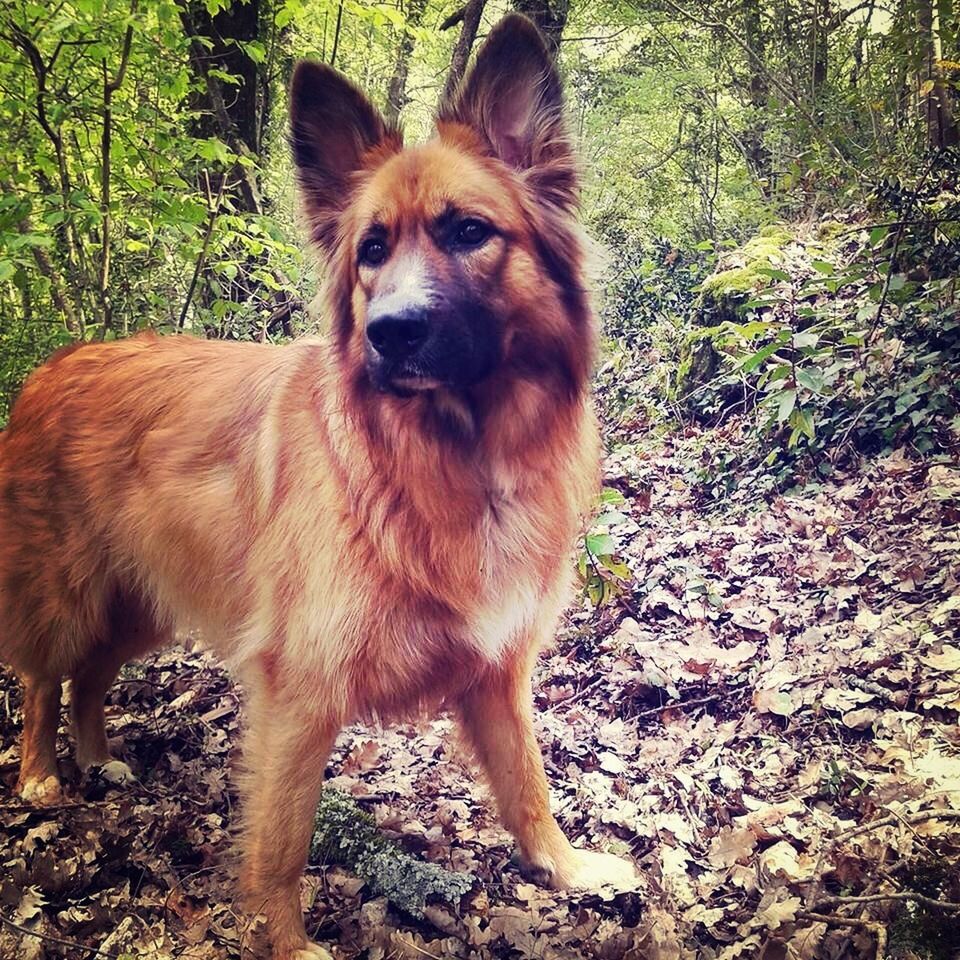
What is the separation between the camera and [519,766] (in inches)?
98.3

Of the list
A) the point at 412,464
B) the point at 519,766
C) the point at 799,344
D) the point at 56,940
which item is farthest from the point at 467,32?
the point at 56,940

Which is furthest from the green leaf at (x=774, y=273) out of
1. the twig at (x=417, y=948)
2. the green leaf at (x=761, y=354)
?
the twig at (x=417, y=948)

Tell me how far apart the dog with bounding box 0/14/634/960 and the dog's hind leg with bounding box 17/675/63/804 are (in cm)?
87

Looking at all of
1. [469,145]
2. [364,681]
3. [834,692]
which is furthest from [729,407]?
[364,681]

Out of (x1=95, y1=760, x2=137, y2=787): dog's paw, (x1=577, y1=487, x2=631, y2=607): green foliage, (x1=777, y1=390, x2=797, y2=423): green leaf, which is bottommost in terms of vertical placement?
(x1=95, y1=760, x2=137, y2=787): dog's paw

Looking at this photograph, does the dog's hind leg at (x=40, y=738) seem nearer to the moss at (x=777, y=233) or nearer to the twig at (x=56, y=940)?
→ the twig at (x=56, y=940)

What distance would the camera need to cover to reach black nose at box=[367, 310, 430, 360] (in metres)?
1.81

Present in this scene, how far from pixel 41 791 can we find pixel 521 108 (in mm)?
2837

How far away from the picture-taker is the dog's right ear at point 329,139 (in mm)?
2141

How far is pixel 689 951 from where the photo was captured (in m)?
1.85

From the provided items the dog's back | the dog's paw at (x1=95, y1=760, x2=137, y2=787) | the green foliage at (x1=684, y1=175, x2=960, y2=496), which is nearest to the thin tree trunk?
the dog's back

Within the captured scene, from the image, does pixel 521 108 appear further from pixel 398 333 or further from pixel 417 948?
pixel 417 948

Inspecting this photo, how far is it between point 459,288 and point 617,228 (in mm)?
1425

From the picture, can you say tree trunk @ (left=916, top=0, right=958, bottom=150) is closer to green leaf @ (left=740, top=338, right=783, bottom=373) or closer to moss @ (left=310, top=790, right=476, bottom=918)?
green leaf @ (left=740, top=338, right=783, bottom=373)
